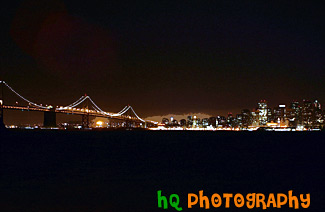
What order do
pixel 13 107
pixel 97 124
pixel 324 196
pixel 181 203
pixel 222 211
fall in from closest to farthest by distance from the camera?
pixel 222 211
pixel 181 203
pixel 324 196
pixel 13 107
pixel 97 124

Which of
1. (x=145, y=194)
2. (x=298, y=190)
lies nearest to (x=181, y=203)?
(x=145, y=194)

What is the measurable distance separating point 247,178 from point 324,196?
5.78 meters

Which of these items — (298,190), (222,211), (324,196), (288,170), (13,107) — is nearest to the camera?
(222,211)

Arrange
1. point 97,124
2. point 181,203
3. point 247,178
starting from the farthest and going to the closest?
point 97,124 < point 247,178 < point 181,203

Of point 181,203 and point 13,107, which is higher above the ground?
point 13,107

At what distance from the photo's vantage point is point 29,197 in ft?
49.5

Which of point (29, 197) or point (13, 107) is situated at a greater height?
point (13, 107)

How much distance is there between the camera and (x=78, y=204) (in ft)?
45.2

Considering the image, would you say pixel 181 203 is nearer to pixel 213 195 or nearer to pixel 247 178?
pixel 213 195

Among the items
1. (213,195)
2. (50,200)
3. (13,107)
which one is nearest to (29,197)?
(50,200)

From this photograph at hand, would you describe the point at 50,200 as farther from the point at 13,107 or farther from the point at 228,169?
the point at 13,107

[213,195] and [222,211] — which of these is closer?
[222,211]

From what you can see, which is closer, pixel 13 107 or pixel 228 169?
pixel 228 169

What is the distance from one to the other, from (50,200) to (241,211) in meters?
6.92
